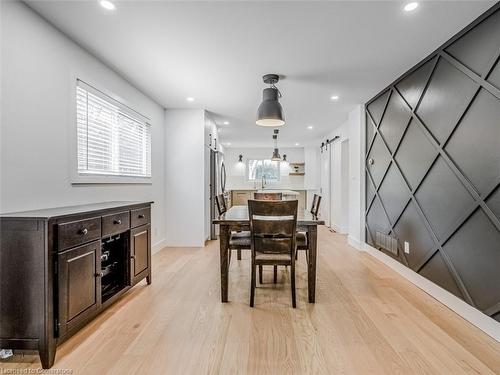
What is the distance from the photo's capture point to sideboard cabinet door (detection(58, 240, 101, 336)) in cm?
177

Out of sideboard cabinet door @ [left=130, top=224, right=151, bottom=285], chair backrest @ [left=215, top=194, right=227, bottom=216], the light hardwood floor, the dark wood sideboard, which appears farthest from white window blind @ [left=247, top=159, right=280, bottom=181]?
the dark wood sideboard

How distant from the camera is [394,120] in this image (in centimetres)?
352

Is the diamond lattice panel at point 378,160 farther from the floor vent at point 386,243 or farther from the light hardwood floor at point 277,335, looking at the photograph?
the light hardwood floor at point 277,335

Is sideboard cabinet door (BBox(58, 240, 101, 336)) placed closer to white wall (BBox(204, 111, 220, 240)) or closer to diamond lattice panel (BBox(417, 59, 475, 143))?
white wall (BBox(204, 111, 220, 240))

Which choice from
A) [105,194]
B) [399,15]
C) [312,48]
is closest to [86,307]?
[105,194]

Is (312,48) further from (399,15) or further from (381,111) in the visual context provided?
(381,111)

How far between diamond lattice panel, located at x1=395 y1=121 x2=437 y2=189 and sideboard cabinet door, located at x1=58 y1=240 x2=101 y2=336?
3108 mm

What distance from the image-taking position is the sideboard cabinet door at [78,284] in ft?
5.82

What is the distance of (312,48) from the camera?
8.65 ft

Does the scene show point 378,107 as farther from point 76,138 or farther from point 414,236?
point 76,138

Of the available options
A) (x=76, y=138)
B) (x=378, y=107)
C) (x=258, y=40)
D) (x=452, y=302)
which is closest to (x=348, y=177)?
(x=378, y=107)

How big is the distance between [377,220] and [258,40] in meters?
2.97

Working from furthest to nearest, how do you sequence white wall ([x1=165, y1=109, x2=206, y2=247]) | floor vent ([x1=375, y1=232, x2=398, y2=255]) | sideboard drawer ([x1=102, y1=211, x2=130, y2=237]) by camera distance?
white wall ([x1=165, y1=109, x2=206, y2=247])
floor vent ([x1=375, y1=232, x2=398, y2=255])
sideboard drawer ([x1=102, y1=211, x2=130, y2=237])

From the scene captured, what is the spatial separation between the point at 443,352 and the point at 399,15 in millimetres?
2419
